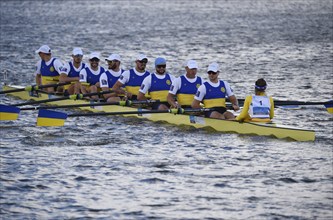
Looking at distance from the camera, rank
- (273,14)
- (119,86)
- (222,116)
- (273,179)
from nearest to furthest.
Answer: (273,179) < (222,116) < (119,86) < (273,14)

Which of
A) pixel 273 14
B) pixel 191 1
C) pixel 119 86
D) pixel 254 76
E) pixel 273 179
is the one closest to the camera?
pixel 273 179

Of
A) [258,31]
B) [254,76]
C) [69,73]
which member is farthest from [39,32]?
[69,73]

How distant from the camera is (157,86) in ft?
81.4

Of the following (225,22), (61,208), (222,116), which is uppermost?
(225,22)

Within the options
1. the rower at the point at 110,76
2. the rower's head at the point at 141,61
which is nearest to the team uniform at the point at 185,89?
the rower's head at the point at 141,61

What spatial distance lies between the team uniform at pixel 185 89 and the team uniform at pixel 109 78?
313cm

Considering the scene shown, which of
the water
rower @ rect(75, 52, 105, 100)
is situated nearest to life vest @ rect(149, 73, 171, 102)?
the water

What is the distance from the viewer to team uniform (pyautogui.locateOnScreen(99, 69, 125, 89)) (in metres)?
26.5

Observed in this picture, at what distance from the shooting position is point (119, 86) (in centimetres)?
2584

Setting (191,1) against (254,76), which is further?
(191,1)

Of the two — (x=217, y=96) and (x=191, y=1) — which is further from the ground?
(x=191, y=1)

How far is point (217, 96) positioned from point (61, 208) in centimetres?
697

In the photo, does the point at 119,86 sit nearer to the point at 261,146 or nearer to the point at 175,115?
the point at 175,115

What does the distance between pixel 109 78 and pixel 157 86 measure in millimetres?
2322
